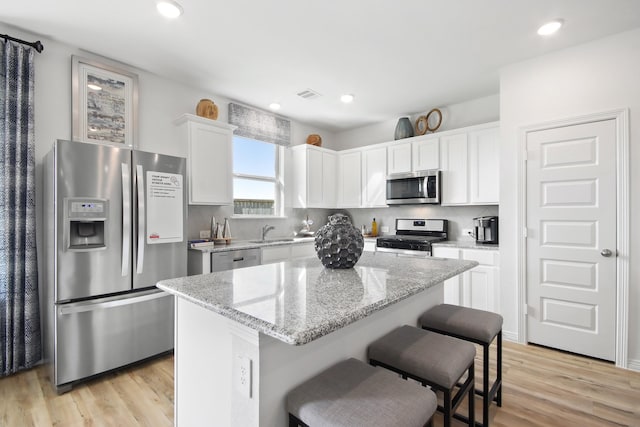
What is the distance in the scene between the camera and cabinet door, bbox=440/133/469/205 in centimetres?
377

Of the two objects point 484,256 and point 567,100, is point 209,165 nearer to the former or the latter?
point 484,256

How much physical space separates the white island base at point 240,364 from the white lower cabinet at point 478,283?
2.15 meters

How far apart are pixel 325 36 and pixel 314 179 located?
2.32 metres

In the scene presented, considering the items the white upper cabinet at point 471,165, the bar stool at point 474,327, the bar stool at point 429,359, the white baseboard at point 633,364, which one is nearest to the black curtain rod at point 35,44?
the bar stool at point 429,359

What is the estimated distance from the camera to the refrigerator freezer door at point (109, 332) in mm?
2195

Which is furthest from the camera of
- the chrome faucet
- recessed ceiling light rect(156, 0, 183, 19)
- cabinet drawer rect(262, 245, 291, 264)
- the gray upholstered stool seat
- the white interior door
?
the chrome faucet

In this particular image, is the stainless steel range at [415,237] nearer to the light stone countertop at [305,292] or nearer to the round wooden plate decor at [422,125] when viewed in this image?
the round wooden plate decor at [422,125]

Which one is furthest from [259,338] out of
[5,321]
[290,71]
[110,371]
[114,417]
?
[290,71]

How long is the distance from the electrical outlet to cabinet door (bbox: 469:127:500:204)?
11.0ft

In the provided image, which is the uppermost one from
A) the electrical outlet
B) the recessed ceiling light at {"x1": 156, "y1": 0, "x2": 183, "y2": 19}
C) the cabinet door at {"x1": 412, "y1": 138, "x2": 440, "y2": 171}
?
the recessed ceiling light at {"x1": 156, "y1": 0, "x2": 183, "y2": 19}

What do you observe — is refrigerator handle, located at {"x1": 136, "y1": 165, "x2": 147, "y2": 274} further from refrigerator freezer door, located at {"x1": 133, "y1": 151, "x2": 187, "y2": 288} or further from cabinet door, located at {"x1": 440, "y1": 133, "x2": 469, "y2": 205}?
cabinet door, located at {"x1": 440, "y1": 133, "x2": 469, "y2": 205}

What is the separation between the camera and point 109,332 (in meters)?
2.38

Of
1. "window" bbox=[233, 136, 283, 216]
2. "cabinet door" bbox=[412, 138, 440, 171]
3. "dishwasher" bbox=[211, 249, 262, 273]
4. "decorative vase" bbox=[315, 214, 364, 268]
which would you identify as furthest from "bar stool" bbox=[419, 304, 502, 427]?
"window" bbox=[233, 136, 283, 216]

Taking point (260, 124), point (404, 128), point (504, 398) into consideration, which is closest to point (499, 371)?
point (504, 398)
